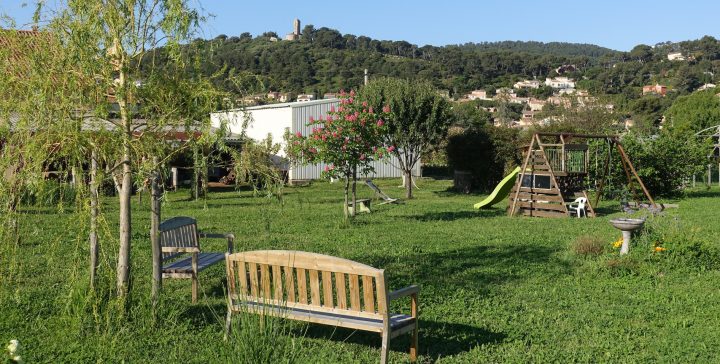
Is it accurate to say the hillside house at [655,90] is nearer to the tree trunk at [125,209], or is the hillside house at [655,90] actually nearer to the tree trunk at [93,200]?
the tree trunk at [125,209]

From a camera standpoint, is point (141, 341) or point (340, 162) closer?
point (141, 341)

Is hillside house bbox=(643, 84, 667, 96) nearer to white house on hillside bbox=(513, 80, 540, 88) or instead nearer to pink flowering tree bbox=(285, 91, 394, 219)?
white house on hillside bbox=(513, 80, 540, 88)

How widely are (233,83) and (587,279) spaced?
4.76 meters

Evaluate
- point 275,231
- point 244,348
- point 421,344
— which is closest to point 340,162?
point 275,231

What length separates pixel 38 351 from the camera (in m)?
5.60

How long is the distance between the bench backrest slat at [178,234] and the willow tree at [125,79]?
4.89 feet

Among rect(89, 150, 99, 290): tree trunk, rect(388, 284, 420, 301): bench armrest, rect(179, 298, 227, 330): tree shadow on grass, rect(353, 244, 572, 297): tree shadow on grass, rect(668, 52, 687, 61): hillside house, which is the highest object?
rect(668, 52, 687, 61): hillside house

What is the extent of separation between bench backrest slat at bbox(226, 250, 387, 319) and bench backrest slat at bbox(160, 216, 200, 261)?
2.07 m

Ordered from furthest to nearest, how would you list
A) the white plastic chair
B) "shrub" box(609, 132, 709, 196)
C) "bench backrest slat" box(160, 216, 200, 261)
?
"shrub" box(609, 132, 709, 196)
the white plastic chair
"bench backrest slat" box(160, 216, 200, 261)

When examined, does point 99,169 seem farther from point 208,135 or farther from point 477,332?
point 477,332

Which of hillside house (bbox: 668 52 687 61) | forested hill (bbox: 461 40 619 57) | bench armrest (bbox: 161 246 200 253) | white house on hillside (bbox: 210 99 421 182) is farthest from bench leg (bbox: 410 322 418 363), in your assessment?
forested hill (bbox: 461 40 619 57)

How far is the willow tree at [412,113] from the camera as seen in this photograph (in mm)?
25688

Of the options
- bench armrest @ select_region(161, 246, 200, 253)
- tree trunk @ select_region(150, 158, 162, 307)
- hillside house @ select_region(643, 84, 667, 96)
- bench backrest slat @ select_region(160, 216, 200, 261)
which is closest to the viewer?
tree trunk @ select_region(150, 158, 162, 307)

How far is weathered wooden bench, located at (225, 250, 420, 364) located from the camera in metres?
5.18
